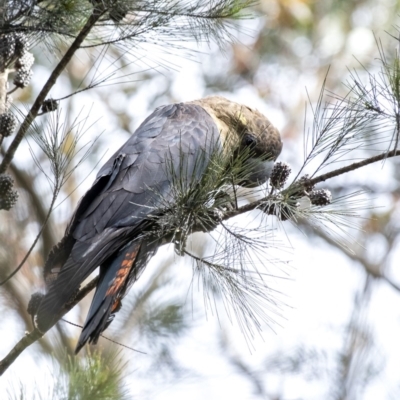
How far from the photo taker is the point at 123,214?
9.39 feet

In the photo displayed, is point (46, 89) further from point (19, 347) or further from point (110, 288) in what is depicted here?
point (19, 347)

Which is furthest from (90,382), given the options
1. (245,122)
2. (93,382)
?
(245,122)

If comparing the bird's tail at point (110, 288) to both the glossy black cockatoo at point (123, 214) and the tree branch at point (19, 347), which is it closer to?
the glossy black cockatoo at point (123, 214)

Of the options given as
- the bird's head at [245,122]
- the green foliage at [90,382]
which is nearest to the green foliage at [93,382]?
the green foliage at [90,382]

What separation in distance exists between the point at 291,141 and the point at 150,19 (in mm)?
4941

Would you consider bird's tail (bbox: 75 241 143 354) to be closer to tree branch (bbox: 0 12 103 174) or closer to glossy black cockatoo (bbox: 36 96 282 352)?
glossy black cockatoo (bbox: 36 96 282 352)

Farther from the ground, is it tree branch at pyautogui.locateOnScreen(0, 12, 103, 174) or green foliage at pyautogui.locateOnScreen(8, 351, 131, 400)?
tree branch at pyautogui.locateOnScreen(0, 12, 103, 174)

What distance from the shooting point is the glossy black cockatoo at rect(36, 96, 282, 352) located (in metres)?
2.46

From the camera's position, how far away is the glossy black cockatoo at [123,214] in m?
2.46

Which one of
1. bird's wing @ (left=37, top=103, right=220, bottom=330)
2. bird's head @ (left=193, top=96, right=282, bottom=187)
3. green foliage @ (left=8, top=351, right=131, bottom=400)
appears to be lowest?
green foliage @ (left=8, top=351, right=131, bottom=400)

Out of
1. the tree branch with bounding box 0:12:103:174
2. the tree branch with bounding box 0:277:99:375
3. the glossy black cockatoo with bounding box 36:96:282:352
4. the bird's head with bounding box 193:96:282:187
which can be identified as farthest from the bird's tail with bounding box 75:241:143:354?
the bird's head with bounding box 193:96:282:187

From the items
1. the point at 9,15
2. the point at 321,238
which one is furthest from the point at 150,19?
the point at 321,238

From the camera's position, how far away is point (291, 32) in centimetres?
859

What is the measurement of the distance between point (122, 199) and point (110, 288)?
1.59 feet
